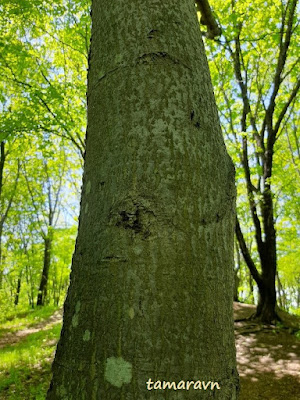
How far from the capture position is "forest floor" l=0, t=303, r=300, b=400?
4703 mm

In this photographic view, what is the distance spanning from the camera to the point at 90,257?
0.82 meters

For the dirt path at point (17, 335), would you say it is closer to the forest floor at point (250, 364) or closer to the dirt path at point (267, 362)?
the forest floor at point (250, 364)

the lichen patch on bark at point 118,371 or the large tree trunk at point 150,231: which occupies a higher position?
the large tree trunk at point 150,231

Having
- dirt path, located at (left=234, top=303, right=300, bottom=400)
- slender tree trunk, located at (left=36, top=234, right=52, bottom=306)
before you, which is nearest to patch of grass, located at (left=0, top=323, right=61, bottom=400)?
dirt path, located at (left=234, top=303, right=300, bottom=400)

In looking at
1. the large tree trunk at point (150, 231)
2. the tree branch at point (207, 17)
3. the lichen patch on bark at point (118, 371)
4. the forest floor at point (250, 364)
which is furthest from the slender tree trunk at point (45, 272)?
the lichen patch on bark at point (118, 371)

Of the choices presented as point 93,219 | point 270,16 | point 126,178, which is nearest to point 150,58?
point 126,178

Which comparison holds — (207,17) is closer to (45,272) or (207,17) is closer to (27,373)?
(27,373)

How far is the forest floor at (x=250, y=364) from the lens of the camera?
4.70 metres

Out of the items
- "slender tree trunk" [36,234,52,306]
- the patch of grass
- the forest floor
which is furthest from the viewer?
"slender tree trunk" [36,234,52,306]

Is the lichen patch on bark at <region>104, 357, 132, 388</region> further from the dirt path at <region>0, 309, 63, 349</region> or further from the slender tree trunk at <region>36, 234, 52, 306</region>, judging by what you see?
the slender tree trunk at <region>36, 234, 52, 306</region>

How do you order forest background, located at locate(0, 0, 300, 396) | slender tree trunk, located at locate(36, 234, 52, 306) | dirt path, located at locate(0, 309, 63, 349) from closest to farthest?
forest background, located at locate(0, 0, 300, 396)
dirt path, located at locate(0, 309, 63, 349)
slender tree trunk, located at locate(36, 234, 52, 306)

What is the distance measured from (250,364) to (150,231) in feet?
20.9

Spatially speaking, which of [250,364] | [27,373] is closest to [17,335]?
[27,373]

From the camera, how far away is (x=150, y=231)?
77 cm
